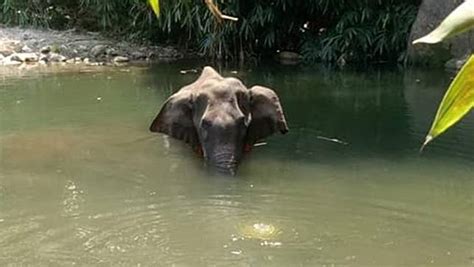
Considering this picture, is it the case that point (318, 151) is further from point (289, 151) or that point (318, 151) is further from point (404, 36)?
point (404, 36)

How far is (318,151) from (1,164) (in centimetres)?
217

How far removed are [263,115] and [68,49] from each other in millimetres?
7596

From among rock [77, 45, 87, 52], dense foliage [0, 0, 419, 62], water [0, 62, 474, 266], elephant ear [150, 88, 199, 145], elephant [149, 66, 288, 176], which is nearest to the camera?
water [0, 62, 474, 266]

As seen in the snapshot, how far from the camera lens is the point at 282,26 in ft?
42.9

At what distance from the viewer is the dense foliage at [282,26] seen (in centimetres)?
1231

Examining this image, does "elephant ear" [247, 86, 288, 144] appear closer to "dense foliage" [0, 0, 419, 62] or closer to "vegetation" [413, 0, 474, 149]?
"vegetation" [413, 0, 474, 149]

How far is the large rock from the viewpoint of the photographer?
453 inches

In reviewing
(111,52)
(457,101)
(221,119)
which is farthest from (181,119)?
(111,52)

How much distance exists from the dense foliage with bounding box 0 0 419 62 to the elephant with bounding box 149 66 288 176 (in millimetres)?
6158

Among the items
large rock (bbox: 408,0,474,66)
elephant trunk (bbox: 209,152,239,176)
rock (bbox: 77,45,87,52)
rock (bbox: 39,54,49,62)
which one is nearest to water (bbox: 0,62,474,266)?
elephant trunk (bbox: 209,152,239,176)

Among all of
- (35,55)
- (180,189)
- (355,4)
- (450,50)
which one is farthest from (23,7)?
(180,189)

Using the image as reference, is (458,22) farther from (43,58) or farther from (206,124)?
(43,58)

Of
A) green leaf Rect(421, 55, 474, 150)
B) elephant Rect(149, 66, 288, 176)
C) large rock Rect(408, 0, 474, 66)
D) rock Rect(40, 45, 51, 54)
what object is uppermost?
green leaf Rect(421, 55, 474, 150)

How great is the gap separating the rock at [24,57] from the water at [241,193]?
4.38m
